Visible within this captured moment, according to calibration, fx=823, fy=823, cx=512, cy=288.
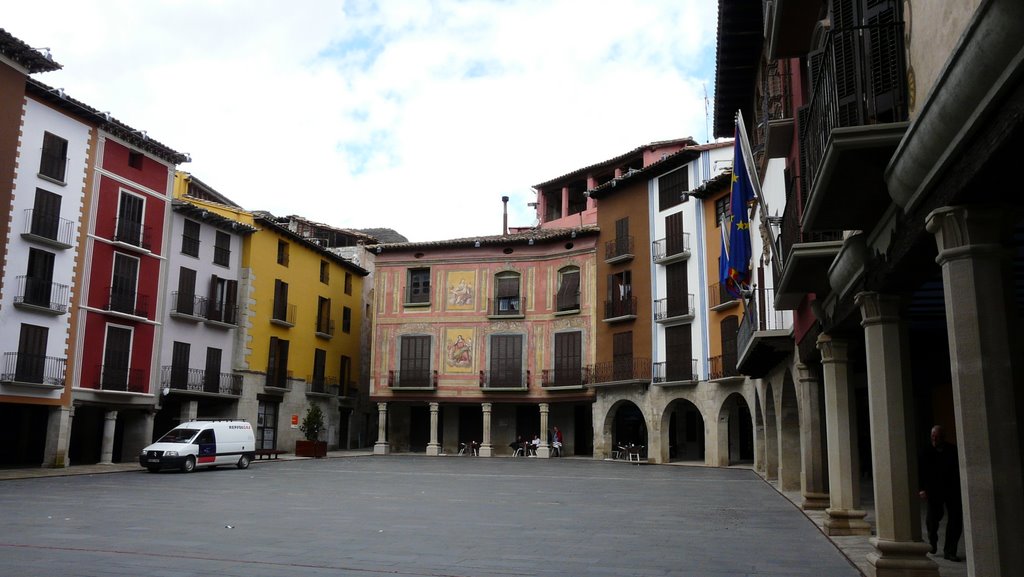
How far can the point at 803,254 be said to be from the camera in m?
10.5

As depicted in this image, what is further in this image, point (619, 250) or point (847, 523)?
point (619, 250)

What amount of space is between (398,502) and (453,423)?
1158 inches

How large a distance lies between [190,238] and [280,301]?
7270 mm

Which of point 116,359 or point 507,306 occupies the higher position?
point 507,306

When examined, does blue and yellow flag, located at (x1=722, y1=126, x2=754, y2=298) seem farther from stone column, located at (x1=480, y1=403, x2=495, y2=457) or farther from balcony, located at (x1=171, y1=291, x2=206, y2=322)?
stone column, located at (x1=480, y1=403, x2=495, y2=457)

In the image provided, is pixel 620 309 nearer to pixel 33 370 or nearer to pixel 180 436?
pixel 180 436

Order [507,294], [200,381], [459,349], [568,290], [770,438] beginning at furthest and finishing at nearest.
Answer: [507,294], [459,349], [568,290], [200,381], [770,438]

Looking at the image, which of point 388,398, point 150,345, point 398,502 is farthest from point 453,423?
point 398,502

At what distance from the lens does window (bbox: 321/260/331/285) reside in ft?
161

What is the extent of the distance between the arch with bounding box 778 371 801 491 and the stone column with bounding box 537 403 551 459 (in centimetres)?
2362

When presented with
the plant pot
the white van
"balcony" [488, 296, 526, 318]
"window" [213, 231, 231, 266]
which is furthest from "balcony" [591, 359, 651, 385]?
"window" [213, 231, 231, 266]

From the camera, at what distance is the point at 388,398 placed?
154 ft

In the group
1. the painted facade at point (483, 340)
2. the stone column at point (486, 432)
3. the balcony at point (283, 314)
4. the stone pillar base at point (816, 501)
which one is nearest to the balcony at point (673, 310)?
the painted facade at point (483, 340)

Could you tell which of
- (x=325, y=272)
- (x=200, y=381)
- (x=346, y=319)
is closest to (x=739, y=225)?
(x=200, y=381)
